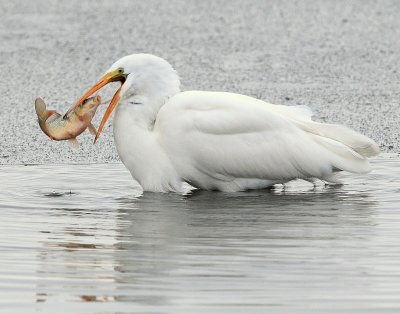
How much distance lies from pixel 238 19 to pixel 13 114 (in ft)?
17.8

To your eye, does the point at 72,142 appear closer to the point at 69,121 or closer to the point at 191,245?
the point at 69,121

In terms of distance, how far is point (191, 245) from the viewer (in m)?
7.55

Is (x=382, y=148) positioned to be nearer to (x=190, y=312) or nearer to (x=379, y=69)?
(x=379, y=69)

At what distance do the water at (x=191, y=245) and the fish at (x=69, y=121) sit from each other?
40cm

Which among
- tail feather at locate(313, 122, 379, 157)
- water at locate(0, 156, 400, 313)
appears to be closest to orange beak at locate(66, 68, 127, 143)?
water at locate(0, 156, 400, 313)

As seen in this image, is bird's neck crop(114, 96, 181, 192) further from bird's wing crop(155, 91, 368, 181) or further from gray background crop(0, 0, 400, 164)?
gray background crop(0, 0, 400, 164)

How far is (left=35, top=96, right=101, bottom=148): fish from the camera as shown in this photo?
30.7 feet

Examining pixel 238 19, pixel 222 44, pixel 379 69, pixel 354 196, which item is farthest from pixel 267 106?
pixel 238 19

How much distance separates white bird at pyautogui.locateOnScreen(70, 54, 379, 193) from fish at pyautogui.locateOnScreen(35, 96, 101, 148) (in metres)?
0.09

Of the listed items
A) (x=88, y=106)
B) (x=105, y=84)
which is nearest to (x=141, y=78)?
(x=105, y=84)

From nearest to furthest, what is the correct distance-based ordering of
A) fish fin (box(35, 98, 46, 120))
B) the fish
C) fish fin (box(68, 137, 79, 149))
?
1. fish fin (box(35, 98, 46, 120))
2. the fish
3. fish fin (box(68, 137, 79, 149))

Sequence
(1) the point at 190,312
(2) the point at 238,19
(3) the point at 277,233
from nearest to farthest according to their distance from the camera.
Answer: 1. (1) the point at 190,312
2. (3) the point at 277,233
3. (2) the point at 238,19

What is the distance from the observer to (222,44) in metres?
15.6

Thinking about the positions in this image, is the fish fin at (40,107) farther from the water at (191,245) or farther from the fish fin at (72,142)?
the water at (191,245)
